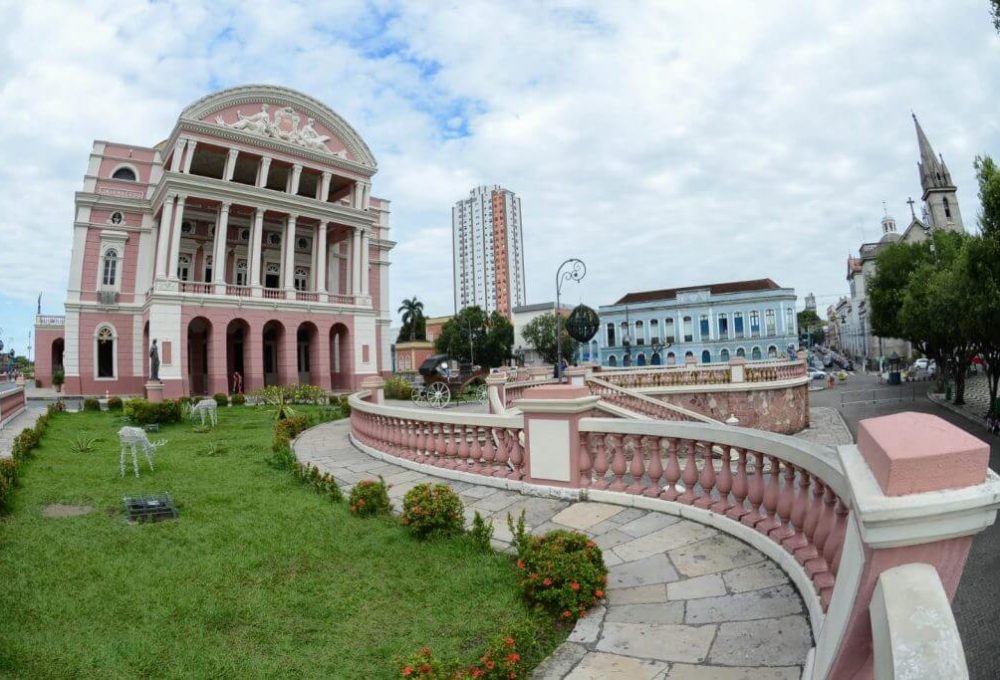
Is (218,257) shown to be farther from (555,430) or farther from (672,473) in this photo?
(672,473)

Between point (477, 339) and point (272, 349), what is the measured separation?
28.6 meters

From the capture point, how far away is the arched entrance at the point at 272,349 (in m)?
29.6

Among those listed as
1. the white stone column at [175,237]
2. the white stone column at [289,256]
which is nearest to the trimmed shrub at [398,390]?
the white stone column at [289,256]

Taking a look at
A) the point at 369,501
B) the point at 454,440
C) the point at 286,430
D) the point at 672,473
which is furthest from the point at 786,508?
the point at 286,430

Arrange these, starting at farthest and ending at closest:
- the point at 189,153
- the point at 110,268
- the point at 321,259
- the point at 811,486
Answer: the point at 321,259 < the point at 110,268 < the point at 189,153 < the point at 811,486

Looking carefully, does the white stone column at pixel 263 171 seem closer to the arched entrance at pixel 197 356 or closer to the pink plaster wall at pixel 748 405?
the arched entrance at pixel 197 356

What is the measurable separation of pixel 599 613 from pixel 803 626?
A: 1217 mm

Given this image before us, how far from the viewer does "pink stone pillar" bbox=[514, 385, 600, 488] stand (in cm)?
634

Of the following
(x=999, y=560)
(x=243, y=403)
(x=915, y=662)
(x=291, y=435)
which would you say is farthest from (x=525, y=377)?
(x=915, y=662)

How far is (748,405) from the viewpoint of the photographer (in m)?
20.9

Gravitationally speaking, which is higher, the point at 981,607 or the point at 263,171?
the point at 263,171

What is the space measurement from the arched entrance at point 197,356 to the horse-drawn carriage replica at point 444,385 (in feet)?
42.8

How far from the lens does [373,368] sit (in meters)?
32.3

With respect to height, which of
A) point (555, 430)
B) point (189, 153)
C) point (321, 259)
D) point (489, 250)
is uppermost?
point (489, 250)
